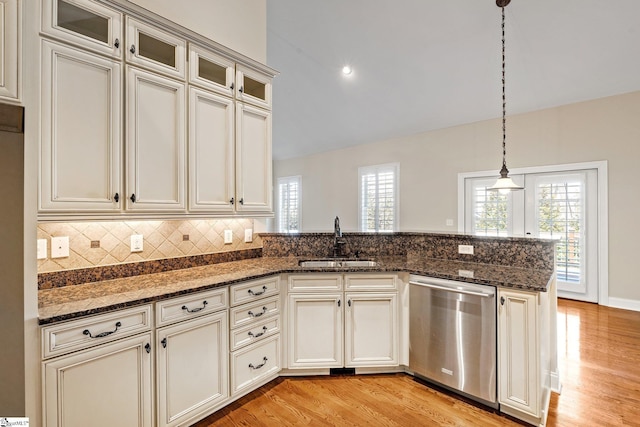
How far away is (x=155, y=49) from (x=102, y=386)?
→ 2058mm

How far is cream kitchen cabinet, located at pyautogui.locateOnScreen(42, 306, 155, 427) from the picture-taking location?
1.41m

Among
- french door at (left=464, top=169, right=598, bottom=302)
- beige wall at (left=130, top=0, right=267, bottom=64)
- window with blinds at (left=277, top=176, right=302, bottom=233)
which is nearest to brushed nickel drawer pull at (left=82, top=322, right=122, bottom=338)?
beige wall at (left=130, top=0, right=267, bottom=64)

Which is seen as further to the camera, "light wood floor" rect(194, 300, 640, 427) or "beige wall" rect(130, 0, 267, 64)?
"beige wall" rect(130, 0, 267, 64)

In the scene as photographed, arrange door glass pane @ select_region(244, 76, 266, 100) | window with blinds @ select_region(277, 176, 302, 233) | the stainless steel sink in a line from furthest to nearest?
window with blinds @ select_region(277, 176, 302, 233)
the stainless steel sink
door glass pane @ select_region(244, 76, 266, 100)

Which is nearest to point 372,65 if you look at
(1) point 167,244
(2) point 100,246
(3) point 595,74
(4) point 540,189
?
(3) point 595,74

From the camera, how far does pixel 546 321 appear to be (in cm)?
207

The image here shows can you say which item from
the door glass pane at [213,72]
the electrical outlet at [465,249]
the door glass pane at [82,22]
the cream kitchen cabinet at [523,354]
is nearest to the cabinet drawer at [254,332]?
the cream kitchen cabinet at [523,354]

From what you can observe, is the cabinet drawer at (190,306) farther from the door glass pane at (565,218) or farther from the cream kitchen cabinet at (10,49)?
the door glass pane at (565,218)

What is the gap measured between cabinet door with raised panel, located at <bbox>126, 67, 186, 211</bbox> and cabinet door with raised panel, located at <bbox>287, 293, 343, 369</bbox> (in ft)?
4.02

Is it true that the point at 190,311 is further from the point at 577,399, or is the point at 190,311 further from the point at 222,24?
the point at 577,399

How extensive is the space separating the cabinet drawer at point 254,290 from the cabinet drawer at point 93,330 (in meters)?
0.57

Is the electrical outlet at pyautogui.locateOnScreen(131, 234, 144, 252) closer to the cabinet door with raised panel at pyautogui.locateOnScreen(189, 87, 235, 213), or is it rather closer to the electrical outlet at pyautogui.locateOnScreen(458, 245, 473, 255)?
the cabinet door with raised panel at pyautogui.locateOnScreen(189, 87, 235, 213)

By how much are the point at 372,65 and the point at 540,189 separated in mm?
3319

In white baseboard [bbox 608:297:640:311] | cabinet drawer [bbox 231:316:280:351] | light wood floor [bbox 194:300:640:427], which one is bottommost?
light wood floor [bbox 194:300:640:427]
